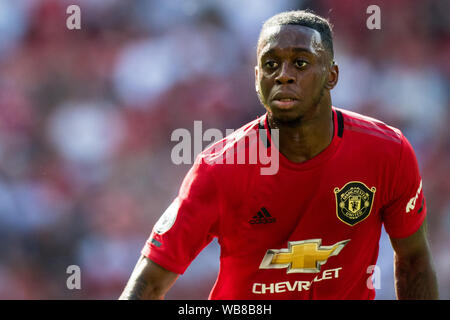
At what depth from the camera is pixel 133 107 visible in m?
6.48

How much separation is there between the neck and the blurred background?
10.7 feet

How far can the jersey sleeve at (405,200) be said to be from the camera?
3.12m

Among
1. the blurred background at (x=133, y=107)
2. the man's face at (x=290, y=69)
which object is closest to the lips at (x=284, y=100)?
the man's face at (x=290, y=69)

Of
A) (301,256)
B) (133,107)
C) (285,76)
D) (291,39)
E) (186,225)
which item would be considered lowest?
(301,256)

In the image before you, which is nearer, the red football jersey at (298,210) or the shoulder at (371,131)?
the red football jersey at (298,210)

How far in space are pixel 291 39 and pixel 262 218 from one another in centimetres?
88

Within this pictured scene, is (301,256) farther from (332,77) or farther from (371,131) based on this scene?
(332,77)

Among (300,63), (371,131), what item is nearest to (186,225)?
(300,63)

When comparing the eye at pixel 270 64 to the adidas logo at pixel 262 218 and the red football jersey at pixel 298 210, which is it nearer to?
the red football jersey at pixel 298 210

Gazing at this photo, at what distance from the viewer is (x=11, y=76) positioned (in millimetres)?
6484

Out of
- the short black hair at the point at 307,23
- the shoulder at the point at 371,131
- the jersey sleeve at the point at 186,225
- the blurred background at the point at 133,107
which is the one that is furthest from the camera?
the blurred background at the point at 133,107

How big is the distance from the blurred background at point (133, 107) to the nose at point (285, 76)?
3500 mm

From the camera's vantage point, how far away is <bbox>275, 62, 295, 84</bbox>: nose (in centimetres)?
293

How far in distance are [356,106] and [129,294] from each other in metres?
4.37
